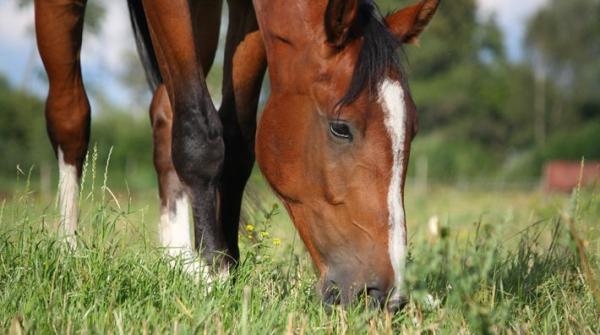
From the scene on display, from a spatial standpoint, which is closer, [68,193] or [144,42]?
[68,193]

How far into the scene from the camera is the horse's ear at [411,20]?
11.7 feet

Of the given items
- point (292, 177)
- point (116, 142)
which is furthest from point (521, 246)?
point (116, 142)

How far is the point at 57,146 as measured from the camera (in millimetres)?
4684

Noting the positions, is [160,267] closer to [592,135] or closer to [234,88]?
[234,88]

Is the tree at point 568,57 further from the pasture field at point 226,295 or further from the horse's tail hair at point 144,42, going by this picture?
the pasture field at point 226,295

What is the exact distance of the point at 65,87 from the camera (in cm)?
464

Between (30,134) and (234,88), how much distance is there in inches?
1127

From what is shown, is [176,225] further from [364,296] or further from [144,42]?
[364,296]

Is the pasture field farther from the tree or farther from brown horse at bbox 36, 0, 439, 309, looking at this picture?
the tree

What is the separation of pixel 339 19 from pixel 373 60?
25cm

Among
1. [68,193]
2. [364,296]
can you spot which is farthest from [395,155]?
[68,193]

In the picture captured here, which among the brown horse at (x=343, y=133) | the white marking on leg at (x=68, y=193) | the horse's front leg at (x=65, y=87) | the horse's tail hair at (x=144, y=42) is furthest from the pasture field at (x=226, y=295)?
the horse's tail hair at (x=144, y=42)

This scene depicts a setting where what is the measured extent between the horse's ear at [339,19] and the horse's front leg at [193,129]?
0.75 meters

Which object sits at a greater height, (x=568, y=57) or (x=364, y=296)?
(x=364, y=296)
